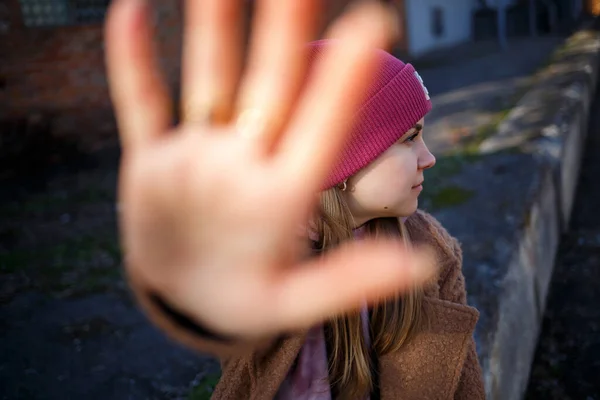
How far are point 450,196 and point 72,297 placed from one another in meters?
2.12

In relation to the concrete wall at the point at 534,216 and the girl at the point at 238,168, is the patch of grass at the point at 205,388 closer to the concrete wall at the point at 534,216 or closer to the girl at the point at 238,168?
the concrete wall at the point at 534,216

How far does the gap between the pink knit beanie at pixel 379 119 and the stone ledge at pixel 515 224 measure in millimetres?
917

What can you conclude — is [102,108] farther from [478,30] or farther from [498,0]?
[478,30]

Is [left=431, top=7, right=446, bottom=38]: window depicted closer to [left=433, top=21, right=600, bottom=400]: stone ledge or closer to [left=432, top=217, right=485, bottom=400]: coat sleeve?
[left=433, top=21, right=600, bottom=400]: stone ledge

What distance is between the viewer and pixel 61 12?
19.5ft

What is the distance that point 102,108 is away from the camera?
5.96 metres

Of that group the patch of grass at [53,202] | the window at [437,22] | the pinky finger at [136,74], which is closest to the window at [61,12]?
the patch of grass at [53,202]

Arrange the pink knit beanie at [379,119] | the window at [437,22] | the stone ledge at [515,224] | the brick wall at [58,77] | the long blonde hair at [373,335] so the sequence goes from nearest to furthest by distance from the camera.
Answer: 1. the pink knit beanie at [379,119]
2. the long blonde hair at [373,335]
3. the stone ledge at [515,224]
4. the brick wall at [58,77]
5. the window at [437,22]

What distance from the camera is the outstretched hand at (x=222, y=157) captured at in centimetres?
61

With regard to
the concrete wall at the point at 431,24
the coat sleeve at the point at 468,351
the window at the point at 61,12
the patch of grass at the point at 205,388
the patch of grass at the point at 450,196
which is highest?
the window at the point at 61,12

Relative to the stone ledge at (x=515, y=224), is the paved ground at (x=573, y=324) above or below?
below

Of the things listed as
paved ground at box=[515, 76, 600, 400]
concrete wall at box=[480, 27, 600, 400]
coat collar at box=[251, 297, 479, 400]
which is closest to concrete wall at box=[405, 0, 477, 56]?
concrete wall at box=[480, 27, 600, 400]

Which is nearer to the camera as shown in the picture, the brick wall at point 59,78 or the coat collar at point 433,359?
the coat collar at point 433,359

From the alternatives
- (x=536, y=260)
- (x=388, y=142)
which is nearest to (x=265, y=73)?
(x=388, y=142)
